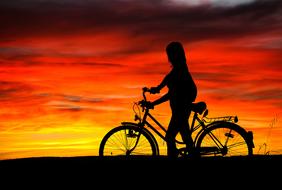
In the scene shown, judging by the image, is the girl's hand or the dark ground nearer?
the dark ground

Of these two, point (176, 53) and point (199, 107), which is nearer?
point (176, 53)

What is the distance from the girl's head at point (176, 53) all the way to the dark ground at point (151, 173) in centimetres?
194

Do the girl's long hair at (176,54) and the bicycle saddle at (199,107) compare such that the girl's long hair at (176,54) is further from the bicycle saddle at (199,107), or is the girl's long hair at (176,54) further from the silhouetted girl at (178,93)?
the bicycle saddle at (199,107)

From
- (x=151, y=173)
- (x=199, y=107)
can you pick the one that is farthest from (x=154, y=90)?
(x=151, y=173)

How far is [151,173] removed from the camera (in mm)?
9031

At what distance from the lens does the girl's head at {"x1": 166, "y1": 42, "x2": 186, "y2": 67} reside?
34.4 feet

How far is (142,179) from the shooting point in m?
8.62

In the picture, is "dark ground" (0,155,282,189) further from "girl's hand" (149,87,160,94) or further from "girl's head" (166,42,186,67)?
"girl's head" (166,42,186,67)

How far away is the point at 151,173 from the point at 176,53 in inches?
104

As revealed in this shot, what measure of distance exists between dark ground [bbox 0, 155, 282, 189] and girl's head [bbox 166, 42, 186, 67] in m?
1.94

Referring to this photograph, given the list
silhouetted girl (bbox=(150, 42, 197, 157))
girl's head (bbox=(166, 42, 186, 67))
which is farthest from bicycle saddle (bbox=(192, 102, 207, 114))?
girl's head (bbox=(166, 42, 186, 67))

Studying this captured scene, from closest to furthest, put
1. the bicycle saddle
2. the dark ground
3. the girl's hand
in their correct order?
1. the dark ground
2. the bicycle saddle
3. the girl's hand

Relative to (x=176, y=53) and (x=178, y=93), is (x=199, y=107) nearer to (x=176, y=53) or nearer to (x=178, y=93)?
(x=178, y=93)

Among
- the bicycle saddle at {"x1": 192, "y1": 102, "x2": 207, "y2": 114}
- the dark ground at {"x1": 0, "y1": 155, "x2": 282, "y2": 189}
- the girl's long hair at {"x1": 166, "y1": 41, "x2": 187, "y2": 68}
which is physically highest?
the girl's long hair at {"x1": 166, "y1": 41, "x2": 187, "y2": 68}
